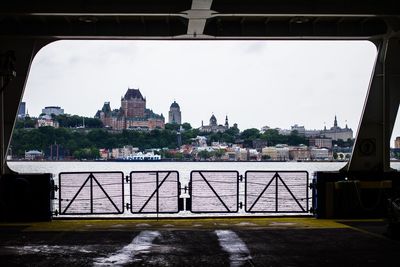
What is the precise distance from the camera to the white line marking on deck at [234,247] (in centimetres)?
843

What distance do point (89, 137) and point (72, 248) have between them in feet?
192

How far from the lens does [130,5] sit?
1234 centimetres

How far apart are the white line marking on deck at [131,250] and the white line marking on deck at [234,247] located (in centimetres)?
133

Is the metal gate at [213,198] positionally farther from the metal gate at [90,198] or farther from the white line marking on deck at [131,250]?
the white line marking on deck at [131,250]

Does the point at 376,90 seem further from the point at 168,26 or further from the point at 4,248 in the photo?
the point at 4,248

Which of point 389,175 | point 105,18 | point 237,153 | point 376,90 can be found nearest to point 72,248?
point 105,18

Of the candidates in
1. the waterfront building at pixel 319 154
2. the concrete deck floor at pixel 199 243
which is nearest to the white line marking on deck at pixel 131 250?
the concrete deck floor at pixel 199 243

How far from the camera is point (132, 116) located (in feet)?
399

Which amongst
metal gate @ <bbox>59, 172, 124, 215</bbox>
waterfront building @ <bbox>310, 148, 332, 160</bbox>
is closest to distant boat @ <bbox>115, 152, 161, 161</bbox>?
waterfront building @ <bbox>310, 148, 332, 160</bbox>

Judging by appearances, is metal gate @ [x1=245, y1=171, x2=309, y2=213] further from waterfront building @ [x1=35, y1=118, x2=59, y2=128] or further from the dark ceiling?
waterfront building @ [x1=35, y1=118, x2=59, y2=128]

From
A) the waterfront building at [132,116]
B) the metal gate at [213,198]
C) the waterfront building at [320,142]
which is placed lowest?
the metal gate at [213,198]

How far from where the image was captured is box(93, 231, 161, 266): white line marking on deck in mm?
8280

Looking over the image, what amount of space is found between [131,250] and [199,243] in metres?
1.36

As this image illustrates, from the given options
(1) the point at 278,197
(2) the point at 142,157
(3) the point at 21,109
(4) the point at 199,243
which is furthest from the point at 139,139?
(4) the point at 199,243
